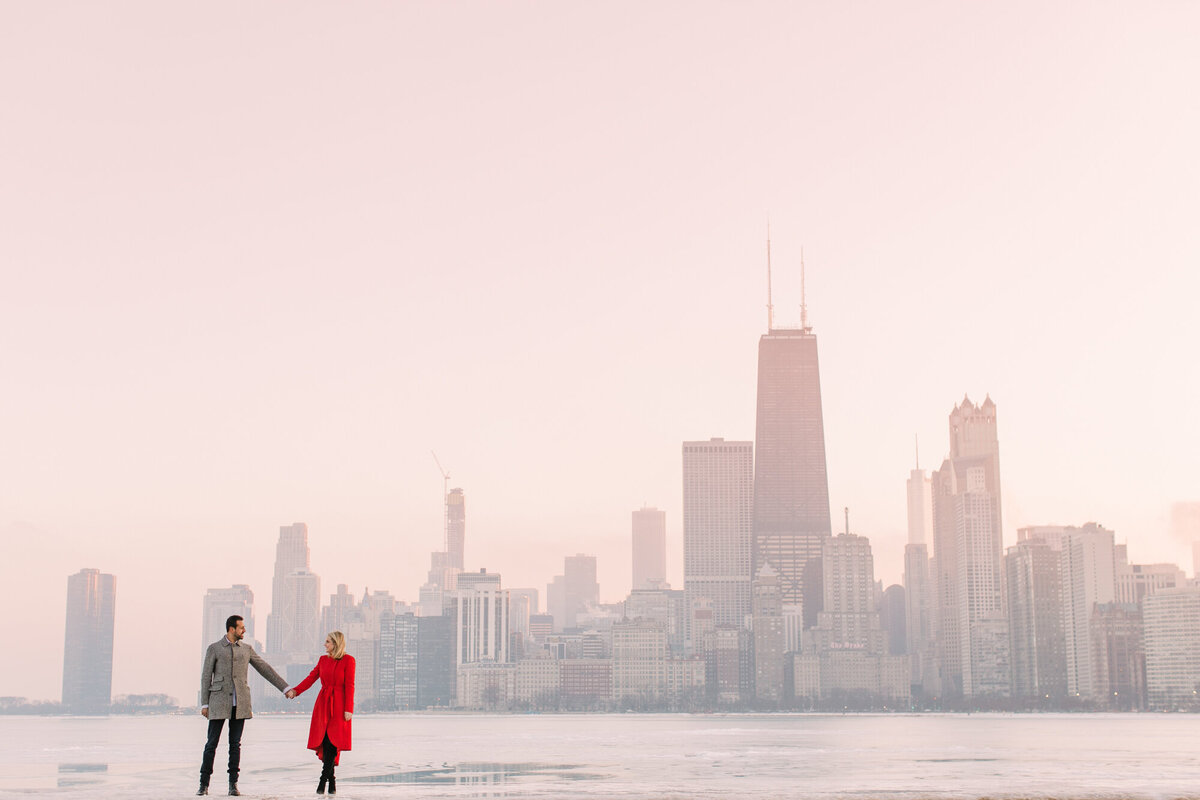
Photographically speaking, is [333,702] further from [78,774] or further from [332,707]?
[78,774]

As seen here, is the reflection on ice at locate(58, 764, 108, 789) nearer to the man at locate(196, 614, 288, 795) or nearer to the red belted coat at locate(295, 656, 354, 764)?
the man at locate(196, 614, 288, 795)

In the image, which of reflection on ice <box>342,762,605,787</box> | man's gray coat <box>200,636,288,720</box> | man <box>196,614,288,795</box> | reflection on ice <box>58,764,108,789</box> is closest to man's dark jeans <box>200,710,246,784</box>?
man <box>196,614,288,795</box>

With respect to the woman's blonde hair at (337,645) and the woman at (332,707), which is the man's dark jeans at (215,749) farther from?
the woman's blonde hair at (337,645)

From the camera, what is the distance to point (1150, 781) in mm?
42688

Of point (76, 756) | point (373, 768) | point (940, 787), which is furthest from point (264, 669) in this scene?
point (76, 756)

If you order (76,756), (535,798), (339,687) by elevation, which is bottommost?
(76,756)

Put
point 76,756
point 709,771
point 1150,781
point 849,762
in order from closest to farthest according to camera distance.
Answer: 1. point 1150,781
2. point 709,771
3. point 849,762
4. point 76,756

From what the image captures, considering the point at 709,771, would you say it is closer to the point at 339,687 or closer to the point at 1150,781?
the point at 1150,781

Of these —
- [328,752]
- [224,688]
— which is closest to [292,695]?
[328,752]

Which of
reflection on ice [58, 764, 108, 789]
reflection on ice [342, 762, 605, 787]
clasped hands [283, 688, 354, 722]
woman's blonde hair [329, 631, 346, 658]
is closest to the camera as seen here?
clasped hands [283, 688, 354, 722]

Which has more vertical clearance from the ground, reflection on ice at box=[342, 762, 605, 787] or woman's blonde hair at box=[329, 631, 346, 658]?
woman's blonde hair at box=[329, 631, 346, 658]

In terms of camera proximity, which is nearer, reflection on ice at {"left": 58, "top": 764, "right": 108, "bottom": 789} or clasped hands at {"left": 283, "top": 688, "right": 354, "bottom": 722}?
clasped hands at {"left": 283, "top": 688, "right": 354, "bottom": 722}

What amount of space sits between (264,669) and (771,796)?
9596 millimetres

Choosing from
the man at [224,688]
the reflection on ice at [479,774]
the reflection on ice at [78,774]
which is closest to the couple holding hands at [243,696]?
the man at [224,688]
